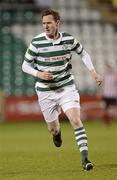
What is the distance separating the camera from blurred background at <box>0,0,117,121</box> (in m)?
25.4

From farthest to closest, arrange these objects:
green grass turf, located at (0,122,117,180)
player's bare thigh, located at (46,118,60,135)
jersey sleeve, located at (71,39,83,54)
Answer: player's bare thigh, located at (46,118,60,135) → jersey sleeve, located at (71,39,83,54) → green grass turf, located at (0,122,117,180)

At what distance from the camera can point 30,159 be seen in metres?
11.7

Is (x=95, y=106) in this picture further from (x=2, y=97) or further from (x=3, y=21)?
(x=3, y=21)

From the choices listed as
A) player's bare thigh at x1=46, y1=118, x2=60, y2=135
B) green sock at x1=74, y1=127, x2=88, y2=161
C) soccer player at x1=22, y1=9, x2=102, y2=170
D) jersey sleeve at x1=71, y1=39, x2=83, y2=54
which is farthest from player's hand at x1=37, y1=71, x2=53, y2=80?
player's bare thigh at x1=46, y1=118, x2=60, y2=135

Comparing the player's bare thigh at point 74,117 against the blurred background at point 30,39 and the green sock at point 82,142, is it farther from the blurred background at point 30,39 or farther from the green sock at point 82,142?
the blurred background at point 30,39

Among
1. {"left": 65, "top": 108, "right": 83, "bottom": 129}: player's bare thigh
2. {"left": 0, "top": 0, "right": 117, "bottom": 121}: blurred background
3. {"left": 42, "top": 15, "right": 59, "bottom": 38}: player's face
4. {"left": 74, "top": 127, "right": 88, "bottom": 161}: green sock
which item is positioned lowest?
{"left": 0, "top": 0, "right": 117, "bottom": 121}: blurred background

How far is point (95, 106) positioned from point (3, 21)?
5490 mm

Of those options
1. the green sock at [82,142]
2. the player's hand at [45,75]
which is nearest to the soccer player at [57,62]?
the player's hand at [45,75]

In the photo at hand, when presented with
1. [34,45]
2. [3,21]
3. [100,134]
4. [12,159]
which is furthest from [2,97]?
[34,45]

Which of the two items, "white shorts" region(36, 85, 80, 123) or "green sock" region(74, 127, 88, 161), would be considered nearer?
"green sock" region(74, 127, 88, 161)

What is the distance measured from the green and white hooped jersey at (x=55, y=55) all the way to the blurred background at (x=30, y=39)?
575 inches

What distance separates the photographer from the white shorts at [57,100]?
33.5 feet

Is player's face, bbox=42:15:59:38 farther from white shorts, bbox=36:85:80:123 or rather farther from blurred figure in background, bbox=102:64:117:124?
blurred figure in background, bbox=102:64:117:124

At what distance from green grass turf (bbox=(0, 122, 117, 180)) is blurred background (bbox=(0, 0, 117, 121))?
4599 mm
